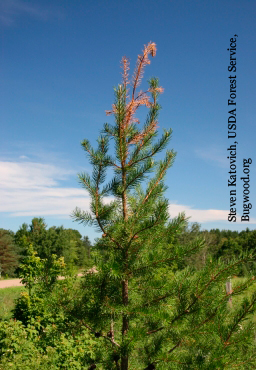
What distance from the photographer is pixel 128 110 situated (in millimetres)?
3064

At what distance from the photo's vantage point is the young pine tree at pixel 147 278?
8.57 ft

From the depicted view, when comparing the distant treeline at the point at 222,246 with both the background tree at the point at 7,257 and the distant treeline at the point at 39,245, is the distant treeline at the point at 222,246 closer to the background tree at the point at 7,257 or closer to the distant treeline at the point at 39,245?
the distant treeline at the point at 39,245

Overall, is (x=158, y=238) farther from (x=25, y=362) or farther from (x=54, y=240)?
(x=54, y=240)

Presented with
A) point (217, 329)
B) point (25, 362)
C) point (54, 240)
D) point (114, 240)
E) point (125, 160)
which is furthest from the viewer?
point (54, 240)

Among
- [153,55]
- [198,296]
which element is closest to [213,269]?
[198,296]

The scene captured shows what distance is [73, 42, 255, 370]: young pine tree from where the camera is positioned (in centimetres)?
261

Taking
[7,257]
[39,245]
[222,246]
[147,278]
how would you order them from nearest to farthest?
1. [147,278]
2. [222,246]
3. [39,245]
4. [7,257]

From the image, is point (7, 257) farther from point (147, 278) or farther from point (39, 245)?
point (147, 278)

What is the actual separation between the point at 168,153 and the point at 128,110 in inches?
23.2

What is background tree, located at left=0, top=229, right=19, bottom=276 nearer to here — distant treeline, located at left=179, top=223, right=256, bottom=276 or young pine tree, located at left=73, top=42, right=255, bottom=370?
distant treeline, located at left=179, top=223, right=256, bottom=276

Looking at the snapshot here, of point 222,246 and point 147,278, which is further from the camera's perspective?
point 222,246

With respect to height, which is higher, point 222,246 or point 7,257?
point 222,246

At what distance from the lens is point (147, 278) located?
3.12m

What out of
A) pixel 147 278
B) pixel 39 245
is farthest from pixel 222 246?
pixel 147 278
